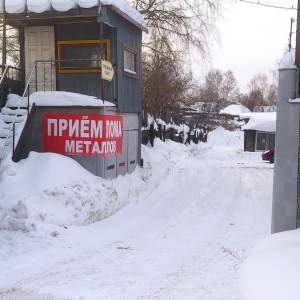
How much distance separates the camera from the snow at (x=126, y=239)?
5332mm

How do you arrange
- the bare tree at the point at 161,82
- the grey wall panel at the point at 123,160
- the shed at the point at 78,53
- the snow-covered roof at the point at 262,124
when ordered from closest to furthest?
1. the shed at the point at 78,53
2. the grey wall panel at the point at 123,160
3. the bare tree at the point at 161,82
4. the snow-covered roof at the point at 262,124

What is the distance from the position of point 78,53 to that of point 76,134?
349cm

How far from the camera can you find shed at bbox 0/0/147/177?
11.4 metres

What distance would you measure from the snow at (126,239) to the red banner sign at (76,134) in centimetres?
53

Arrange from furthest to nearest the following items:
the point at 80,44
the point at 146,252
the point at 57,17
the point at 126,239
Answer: the point at 80,44
the point at 57,17
the point at 126,239
the point at 146,252

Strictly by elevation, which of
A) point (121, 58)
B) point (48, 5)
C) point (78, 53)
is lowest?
point (121, 58)

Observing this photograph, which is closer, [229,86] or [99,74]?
[99,74]

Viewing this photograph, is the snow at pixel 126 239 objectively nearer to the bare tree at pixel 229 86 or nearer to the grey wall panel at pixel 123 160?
the grey wall panel at pixel 123 160

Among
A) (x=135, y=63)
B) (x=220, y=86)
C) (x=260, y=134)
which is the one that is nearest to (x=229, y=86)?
(x=220, y=86)

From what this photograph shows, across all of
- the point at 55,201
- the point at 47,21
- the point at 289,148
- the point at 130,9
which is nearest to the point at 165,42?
the point at 130,9

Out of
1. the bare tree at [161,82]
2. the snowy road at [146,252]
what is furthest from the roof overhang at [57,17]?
the bare tree at [161,82]

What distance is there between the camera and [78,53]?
1334cm

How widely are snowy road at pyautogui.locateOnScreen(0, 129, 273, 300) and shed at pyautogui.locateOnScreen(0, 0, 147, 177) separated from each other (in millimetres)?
2442

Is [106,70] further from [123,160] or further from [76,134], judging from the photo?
[123,160]
